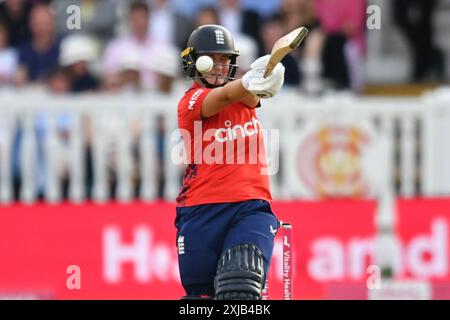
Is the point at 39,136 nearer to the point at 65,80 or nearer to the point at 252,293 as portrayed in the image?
the point at 65,80

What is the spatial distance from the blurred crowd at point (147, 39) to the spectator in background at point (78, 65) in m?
0.01

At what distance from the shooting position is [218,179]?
8961mm

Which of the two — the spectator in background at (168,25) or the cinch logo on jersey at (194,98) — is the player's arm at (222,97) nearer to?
the cinch logo on jersey at (194,98)

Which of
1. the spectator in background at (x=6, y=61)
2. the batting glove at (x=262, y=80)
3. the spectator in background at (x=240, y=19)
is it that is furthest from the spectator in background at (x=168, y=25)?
the batting glove at (x=262, y=80)

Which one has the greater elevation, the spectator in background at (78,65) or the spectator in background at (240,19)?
the spectator in background at (240,19)

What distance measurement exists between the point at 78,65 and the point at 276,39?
220cm

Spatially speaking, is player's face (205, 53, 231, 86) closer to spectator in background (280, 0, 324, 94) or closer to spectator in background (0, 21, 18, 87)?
spectator in background (280, 0, 324, 94)

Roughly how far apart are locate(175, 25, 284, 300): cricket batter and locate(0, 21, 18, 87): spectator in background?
714cm

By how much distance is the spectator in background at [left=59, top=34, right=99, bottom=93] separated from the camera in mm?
15789

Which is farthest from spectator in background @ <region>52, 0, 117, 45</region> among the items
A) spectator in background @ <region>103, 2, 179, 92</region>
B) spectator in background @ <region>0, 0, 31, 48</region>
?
spectator in background @ <region>103, 2, 179, 92</region>

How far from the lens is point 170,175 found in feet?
49.3

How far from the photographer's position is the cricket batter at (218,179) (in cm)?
885

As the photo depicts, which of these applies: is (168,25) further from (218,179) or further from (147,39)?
(218,179)

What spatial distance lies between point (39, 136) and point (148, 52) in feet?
5.70
